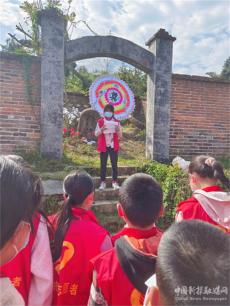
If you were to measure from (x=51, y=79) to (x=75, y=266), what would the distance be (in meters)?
4.89

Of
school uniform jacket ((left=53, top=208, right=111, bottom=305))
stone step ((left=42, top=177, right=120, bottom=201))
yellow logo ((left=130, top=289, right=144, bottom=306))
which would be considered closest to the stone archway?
stone step ((left=42, top=177, right=120, bottom=201))

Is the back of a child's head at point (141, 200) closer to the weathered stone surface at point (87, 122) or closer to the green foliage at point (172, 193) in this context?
the green foliage at point (172, 193)

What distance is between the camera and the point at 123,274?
4.51ft

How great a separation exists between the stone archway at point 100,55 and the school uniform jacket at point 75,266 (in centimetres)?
436

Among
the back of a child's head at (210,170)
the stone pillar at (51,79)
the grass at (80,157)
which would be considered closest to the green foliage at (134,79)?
the grass at (80,157)

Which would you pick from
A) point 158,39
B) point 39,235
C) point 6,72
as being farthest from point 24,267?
point 158,39

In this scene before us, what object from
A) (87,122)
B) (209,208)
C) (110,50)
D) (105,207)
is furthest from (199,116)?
(209,208)

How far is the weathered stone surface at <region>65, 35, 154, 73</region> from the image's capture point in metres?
6.21

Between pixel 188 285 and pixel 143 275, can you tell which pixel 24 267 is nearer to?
pixel 143 275

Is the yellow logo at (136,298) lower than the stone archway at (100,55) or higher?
lower

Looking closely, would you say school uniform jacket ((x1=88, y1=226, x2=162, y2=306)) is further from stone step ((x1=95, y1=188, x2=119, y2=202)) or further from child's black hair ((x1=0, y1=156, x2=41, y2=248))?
stone step ((x1=95, y1=188, x2=119, y2=202))

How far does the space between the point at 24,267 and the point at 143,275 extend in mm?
635

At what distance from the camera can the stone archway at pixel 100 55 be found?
19.5 ft

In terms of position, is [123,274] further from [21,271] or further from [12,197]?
[12,197]
